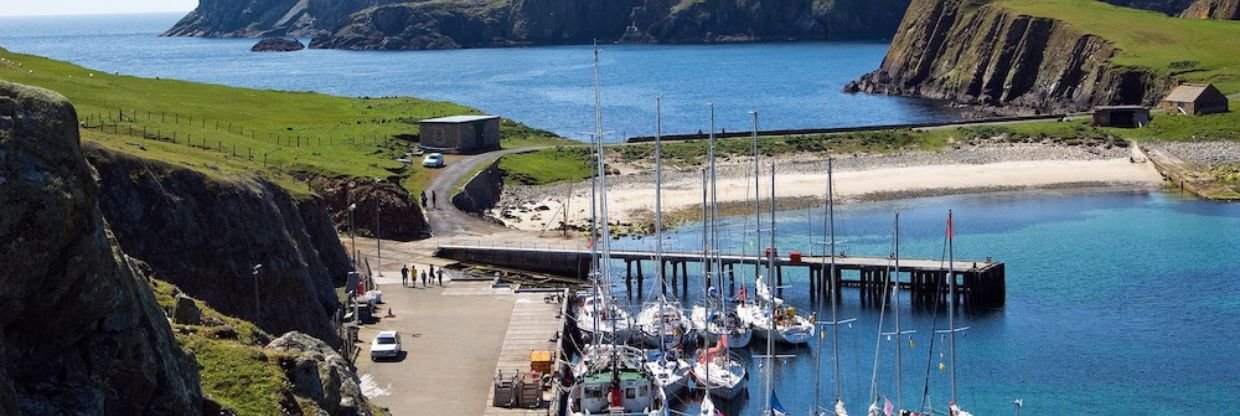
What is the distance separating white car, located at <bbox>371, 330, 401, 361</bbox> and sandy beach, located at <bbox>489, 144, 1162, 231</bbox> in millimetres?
44006

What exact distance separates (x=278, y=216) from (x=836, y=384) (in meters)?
22.9

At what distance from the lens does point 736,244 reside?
96812 millimetres

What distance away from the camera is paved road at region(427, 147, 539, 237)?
95750 mm

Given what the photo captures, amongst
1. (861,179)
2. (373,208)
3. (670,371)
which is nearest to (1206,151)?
(861,179)

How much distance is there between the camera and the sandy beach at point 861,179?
112125 millimetres

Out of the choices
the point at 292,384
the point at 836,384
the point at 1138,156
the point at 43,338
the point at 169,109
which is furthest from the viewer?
the point at 1138,156

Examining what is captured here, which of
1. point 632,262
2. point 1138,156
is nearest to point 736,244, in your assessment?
point 632,262

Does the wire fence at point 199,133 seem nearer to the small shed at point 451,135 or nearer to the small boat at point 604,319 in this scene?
the small shed at point 451,135

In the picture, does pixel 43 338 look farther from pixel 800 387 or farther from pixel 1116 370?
pixel 1116 370

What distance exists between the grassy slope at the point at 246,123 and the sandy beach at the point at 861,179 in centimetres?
1007

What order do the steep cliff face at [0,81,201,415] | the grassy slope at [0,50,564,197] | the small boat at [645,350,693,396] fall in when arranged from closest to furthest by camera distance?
the steep cliff face at [0,81,201,415]
the small boat at [645,350,693,396]
the grassy slope at [0,50,564,197]

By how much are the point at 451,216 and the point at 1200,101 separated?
9236 cm

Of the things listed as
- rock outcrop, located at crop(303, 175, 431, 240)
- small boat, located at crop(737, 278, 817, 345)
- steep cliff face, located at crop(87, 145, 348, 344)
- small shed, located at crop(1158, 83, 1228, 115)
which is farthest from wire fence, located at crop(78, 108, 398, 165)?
small shed, located at crop(1158, 83, 1228, 115)

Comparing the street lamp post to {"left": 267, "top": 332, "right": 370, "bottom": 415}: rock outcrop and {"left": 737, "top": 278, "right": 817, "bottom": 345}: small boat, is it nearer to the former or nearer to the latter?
{"left": 267, "top": 332, "right": 370, "bottom": 415}: rock outcrop
